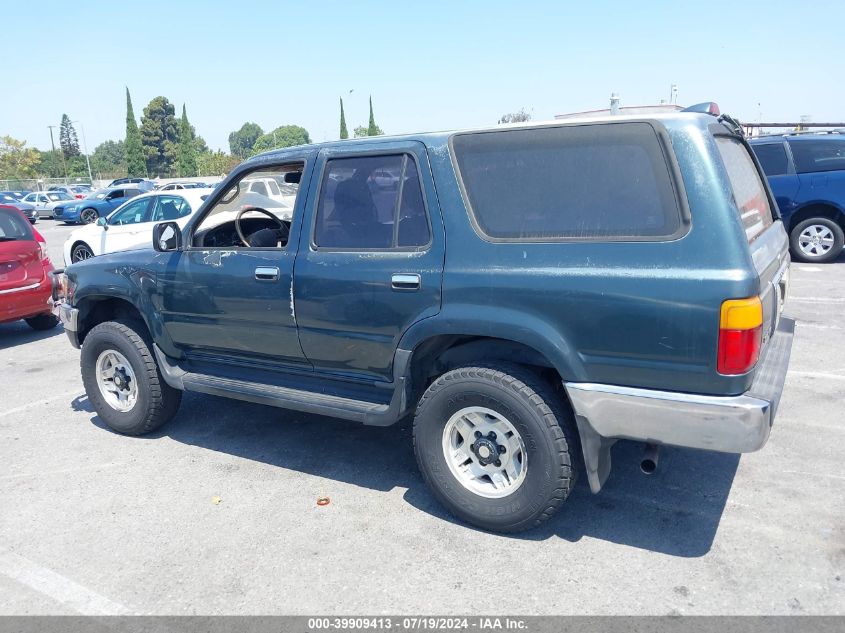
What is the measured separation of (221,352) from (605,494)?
259 cm

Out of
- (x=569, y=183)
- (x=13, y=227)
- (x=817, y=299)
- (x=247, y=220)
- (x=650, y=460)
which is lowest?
(x=817, y=299)

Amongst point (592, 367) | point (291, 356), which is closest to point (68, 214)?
point (291, 356)

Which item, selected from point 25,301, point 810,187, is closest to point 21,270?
point 25,301

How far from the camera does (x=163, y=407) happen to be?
4906mm

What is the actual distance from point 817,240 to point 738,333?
31.2 feet

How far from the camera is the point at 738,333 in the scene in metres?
2.81

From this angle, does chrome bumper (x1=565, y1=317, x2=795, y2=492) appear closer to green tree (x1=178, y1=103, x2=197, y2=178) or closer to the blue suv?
the blue suv

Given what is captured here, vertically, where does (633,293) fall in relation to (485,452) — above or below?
above

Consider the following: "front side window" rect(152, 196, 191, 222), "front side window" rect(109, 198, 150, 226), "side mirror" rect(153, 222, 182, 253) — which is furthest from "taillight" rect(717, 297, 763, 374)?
"front side window" rect(109, 198, 150, 226)

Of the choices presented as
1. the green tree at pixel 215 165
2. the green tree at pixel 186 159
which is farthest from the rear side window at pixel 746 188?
the green tree at pixel 186 159

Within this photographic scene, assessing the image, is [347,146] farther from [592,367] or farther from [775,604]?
[775,604]

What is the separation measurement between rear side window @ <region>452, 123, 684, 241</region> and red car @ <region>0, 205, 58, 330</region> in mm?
6812

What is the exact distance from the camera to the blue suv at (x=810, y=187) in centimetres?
1054

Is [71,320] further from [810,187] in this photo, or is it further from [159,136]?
[159,136]
